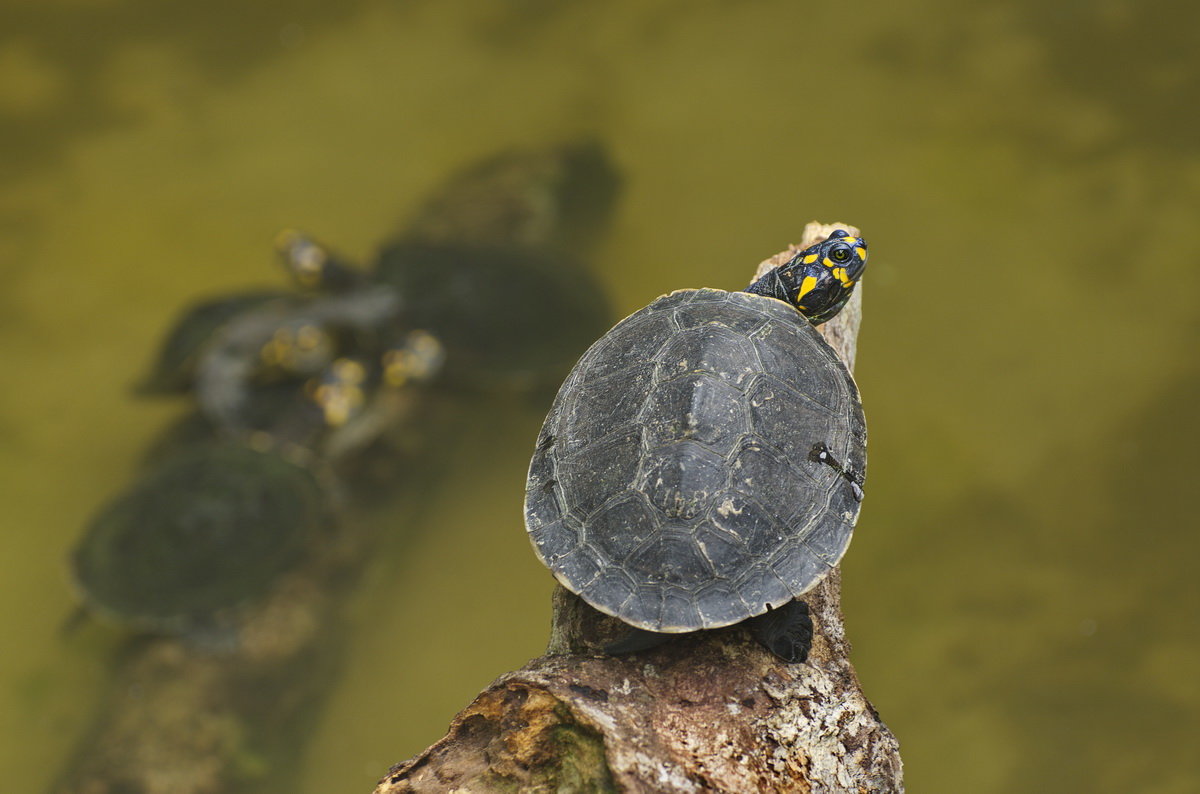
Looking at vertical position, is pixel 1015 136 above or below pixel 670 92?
below

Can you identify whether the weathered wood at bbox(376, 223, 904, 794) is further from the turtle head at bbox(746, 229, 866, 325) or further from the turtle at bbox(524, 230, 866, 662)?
the turtle head at bbox(746, 229, 866, 325)

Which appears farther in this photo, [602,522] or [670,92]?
[670,92]

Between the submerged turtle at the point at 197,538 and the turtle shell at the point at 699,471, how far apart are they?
228 cm

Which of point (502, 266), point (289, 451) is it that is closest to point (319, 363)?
point (289, 451)

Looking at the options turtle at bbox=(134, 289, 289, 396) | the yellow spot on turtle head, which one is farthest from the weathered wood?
turtle at bbox=(134, 289, 289, 396)

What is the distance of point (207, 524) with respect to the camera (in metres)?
4.31

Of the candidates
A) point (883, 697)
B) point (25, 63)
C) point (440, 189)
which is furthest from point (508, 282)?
point (25, 63)

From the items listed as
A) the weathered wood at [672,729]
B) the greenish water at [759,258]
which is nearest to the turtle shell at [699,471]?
the weathered wood at [672,729]

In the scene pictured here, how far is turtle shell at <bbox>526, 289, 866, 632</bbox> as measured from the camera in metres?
2.13

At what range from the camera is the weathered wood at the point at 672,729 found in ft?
5.94

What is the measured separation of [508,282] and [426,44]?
2.70 metres

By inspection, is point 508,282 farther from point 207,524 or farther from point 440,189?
point 207,524

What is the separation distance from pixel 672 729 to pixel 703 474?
578 mm

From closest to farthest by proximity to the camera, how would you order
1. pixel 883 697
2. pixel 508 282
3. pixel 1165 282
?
pixel 883 697 → pixel 1165 282 → pixel 508 282
